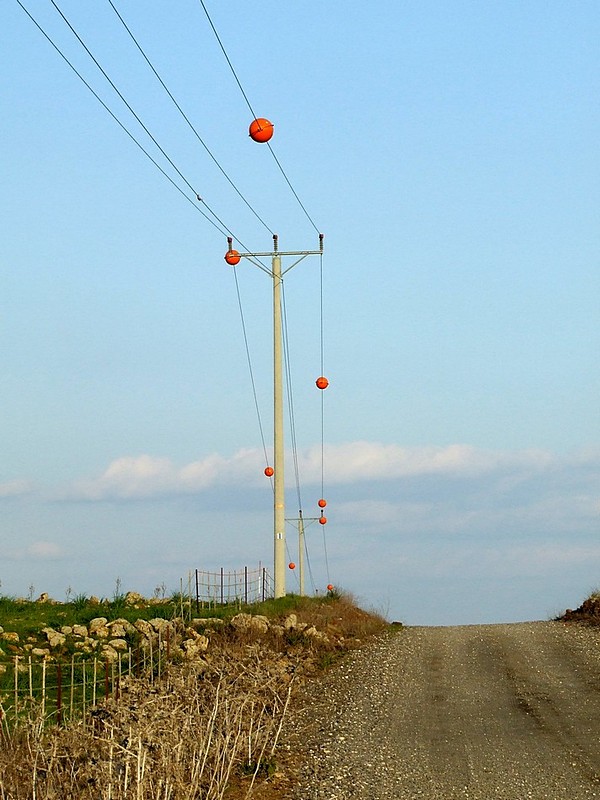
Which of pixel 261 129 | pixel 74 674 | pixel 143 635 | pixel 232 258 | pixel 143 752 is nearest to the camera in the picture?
pixel 143 752

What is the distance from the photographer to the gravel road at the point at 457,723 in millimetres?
12148

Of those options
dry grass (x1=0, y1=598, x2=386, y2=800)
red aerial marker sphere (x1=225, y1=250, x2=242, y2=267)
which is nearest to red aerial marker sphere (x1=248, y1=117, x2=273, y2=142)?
dry grass (x1=0, y1=598, x2=386, y2=800)

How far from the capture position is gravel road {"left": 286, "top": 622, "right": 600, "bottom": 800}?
12148 mm

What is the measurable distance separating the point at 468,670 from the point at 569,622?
336 inches

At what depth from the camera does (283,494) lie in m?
28.2

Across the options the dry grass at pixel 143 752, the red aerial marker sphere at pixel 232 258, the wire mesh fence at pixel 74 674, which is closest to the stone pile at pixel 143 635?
the wire mesh fence at pixel 74 674

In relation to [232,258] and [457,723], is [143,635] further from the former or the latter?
[232,258]

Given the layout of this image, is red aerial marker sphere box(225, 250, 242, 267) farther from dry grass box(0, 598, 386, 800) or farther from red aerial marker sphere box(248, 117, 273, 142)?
dry grass box(0, 598, 386, 800)

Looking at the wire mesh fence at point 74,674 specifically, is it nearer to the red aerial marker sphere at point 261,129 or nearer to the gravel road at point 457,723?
the gravel road at point 457,723

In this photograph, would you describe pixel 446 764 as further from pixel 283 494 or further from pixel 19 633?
pixel 283 494

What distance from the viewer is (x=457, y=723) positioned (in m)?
15.5

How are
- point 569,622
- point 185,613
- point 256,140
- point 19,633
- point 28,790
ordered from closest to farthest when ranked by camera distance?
point 28,790 → point 256,140 → point 19,633 → point 185,613 → point 569,622

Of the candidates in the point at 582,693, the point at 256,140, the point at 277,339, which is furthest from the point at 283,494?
the point at 256,140

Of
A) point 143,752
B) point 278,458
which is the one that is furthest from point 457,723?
point 278,458
